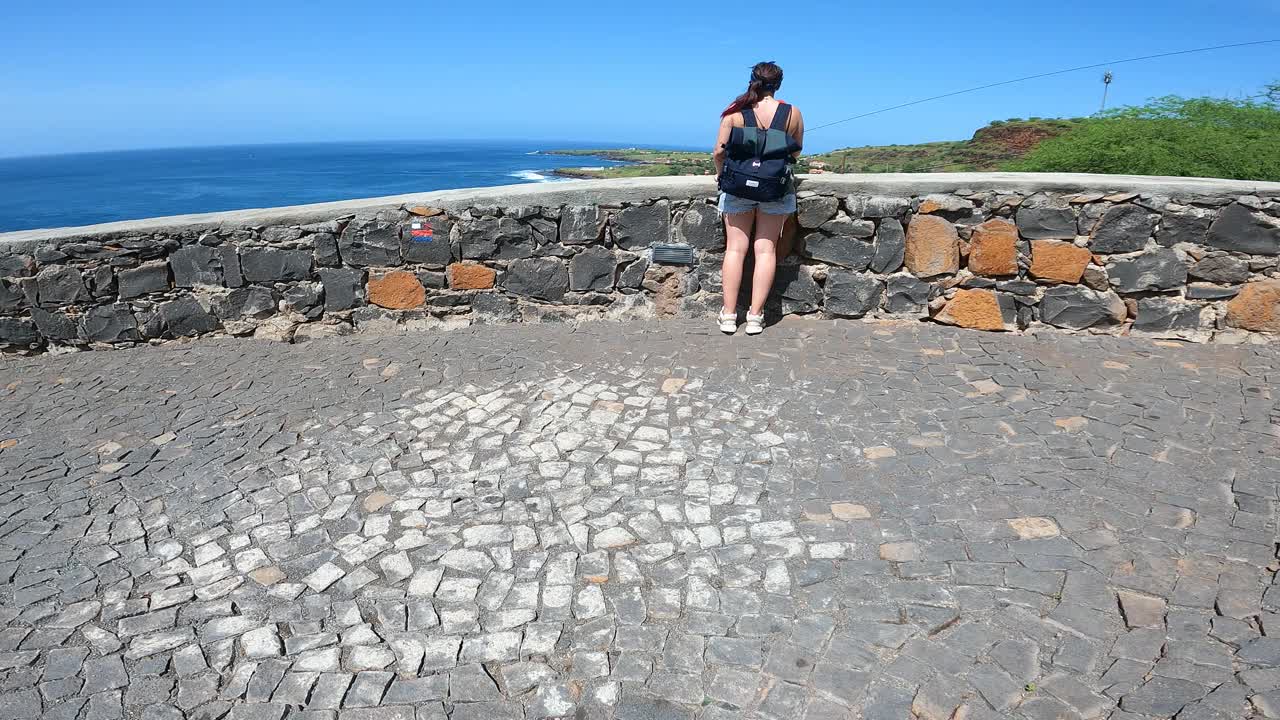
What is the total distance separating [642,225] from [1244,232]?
11.4 feet

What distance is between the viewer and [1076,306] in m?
4.66

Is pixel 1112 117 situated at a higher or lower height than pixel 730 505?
higher

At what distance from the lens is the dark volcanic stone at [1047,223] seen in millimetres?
4535

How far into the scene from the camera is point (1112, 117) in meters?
7.34

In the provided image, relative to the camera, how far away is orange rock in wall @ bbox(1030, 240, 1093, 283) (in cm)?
459

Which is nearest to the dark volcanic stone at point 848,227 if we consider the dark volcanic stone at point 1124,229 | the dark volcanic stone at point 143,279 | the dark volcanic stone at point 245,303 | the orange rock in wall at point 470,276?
the dark volcanic stone at point 1124,229

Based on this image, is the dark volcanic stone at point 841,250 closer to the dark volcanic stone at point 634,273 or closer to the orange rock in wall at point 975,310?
the orange rock in wall at point 975,310

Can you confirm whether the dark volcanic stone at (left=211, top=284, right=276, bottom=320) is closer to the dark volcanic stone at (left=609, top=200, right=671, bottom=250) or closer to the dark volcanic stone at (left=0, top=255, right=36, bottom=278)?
the dark volcanic stone at (left=0, top=255, right=36, bottom=278)

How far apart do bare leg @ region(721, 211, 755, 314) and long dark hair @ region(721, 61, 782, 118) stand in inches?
25.4

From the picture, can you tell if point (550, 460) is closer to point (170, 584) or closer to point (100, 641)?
A: point (170, 584)

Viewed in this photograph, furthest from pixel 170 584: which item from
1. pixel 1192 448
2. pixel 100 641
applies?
pixel 1192 448

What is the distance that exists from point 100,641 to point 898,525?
8.93 ft

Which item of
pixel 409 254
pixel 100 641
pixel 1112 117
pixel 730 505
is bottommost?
pixel 100 641

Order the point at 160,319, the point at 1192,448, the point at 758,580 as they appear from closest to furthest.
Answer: the point at 758,580 < the point at 1192,448 < the point at 160,319
